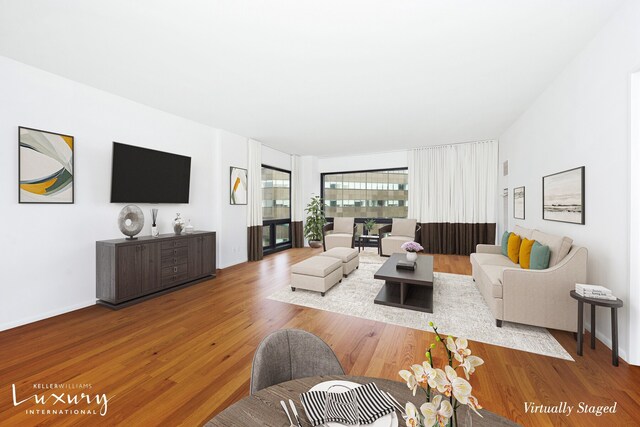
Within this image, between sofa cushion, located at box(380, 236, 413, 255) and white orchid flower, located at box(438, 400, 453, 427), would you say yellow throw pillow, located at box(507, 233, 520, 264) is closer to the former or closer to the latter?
sofa cushion, located at box(380, 236, 413, 255)

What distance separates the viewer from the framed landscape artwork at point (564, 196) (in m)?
2.70

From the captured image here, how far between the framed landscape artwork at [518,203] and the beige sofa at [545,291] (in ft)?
6.16

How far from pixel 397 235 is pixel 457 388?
6291 millimetres

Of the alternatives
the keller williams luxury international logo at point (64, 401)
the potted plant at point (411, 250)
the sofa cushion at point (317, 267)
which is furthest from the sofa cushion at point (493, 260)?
the keller williams luxury international logo at point (64, 401)

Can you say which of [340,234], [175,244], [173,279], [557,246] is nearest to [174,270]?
[173,279]

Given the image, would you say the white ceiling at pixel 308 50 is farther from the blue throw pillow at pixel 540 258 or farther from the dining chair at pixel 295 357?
the dining chair at pixel 295 357

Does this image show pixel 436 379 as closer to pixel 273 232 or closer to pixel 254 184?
pixel 254 184

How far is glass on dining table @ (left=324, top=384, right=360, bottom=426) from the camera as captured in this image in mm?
754

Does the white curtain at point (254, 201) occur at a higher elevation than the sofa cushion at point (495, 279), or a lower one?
higher

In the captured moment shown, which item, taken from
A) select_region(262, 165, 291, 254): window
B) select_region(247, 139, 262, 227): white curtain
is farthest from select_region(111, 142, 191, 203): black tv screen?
select_region(262, 165, 291, 254): window

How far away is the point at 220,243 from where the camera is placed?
5.15 m

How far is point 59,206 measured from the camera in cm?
306

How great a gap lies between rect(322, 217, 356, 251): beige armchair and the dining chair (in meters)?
5.16

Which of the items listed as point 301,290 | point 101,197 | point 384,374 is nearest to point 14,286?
point 101,197
